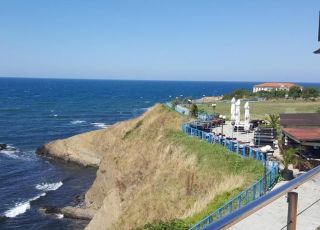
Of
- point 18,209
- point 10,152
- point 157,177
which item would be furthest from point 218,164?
point 10,152

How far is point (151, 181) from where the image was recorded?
27250 mm

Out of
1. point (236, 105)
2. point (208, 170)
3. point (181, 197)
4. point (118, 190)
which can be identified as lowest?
point (118, 190)

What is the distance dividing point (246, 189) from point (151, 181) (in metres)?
12.6

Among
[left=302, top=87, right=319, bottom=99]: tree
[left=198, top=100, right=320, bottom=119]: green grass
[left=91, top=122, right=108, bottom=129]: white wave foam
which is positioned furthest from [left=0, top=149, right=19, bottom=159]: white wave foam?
[left=302, top=87, right=319, bottom=99]: tree

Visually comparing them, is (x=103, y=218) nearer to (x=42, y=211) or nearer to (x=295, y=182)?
(x=42, y=211)

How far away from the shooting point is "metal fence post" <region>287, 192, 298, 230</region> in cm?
363

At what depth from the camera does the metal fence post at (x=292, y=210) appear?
363cm

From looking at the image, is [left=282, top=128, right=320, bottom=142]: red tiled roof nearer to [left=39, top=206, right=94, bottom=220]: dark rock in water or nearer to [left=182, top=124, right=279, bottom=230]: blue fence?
[left=182, top=124, right=279, bottom=230]: blue fence

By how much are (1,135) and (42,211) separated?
4126 cm

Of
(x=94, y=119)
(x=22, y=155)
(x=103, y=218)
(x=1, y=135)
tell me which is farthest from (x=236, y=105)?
(x=94, y=119)

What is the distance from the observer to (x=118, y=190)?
3144 cm

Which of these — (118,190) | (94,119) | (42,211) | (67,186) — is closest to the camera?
(118,190)

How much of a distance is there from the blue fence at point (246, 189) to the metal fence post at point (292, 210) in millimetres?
4511

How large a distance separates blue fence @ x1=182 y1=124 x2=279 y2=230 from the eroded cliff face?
6.18ft
